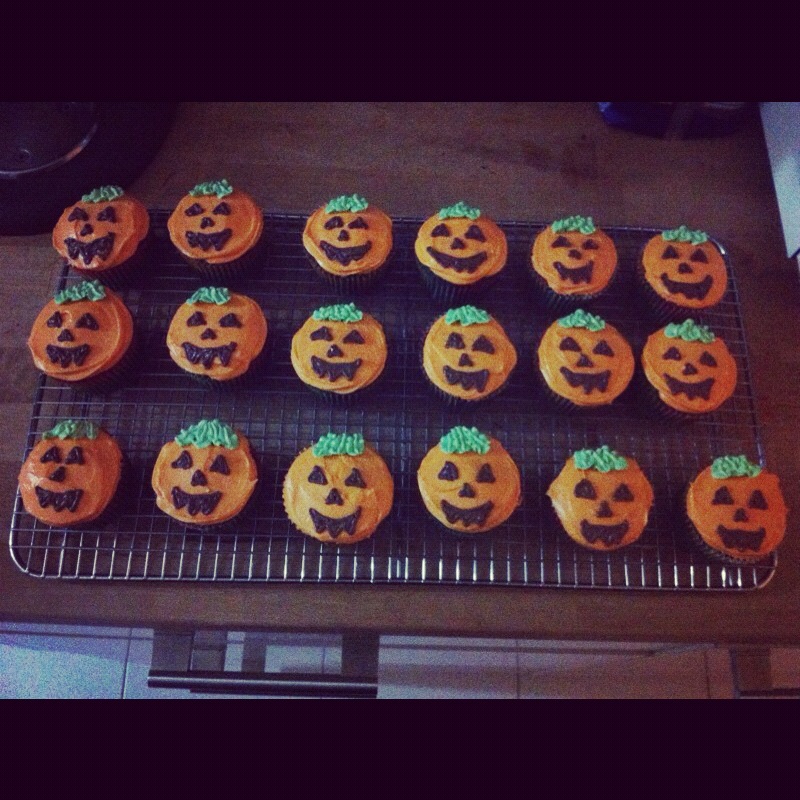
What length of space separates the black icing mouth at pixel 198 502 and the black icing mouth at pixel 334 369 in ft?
1.37

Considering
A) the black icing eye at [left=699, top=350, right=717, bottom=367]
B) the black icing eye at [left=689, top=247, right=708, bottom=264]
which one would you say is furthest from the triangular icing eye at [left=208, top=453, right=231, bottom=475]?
the black icing eye at [left=689, top=247, right=708, bottom=264]

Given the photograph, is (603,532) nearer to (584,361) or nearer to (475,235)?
(584,361)

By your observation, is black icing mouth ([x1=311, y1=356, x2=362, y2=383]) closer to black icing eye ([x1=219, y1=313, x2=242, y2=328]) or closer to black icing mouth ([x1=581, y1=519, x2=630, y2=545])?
black icing eye ([x1=219, y1=313, x2=242, y2=328])

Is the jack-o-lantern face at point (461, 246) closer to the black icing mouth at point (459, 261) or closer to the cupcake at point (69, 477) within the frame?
the black icing mouth at point (459, 261)

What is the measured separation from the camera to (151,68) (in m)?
1.85

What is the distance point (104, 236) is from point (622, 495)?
163cm

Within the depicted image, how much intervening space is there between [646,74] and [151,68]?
4.75 feet

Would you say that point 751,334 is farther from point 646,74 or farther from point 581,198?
point 646,74

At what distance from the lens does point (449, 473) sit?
1673 millimetres

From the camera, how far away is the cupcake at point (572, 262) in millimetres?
1901

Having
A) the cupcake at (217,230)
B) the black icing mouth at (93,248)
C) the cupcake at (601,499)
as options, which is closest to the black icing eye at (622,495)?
the cupcake at (601,499)

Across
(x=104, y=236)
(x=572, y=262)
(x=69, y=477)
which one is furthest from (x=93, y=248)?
(x=572, y=262)

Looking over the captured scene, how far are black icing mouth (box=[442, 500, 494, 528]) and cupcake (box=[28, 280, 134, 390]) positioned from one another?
0.99m
